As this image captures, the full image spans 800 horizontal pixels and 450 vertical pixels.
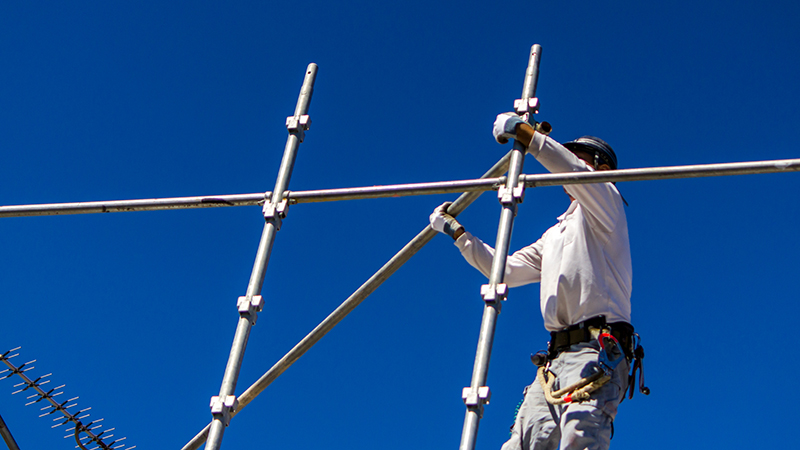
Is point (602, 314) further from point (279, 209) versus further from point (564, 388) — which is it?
point (279, 209)

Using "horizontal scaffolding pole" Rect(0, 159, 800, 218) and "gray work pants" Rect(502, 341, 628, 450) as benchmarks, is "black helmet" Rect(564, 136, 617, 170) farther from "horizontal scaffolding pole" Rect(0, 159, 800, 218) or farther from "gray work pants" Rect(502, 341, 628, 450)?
"gray work pants" Rect(502, 341, 628, 450)

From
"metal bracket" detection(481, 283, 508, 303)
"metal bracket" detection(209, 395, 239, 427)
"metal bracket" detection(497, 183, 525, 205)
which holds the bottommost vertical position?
"metal bracket" detection(209, 395, 239, 427)

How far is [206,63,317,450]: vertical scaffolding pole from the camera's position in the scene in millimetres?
5906

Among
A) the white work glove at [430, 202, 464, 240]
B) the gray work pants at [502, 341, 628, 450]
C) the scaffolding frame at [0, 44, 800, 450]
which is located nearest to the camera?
the scaffolding frame at [0, 44, 800, 450]

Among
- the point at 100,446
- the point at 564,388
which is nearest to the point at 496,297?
the point at 564,388

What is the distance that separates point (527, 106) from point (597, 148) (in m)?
1.00

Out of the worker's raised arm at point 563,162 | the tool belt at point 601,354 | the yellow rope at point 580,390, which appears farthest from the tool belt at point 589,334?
the worker's raised arm at point 563,162

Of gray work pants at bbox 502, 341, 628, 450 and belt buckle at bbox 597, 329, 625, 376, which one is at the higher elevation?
belt buckle at bbox 597, 329, 625, 376

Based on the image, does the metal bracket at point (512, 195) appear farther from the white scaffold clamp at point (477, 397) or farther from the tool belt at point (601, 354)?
the white scaffold clamp at point (477, 397)

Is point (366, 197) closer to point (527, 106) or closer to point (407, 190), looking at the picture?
point (407, 190)

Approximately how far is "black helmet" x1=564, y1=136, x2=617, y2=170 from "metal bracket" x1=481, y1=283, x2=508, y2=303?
94.2 inches

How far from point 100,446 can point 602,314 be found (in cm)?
593

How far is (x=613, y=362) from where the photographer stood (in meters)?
6.33

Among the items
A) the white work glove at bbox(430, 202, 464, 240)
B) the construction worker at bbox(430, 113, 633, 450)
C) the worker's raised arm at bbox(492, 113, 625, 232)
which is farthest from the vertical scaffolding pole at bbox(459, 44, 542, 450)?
the white work glove at bbox(430, 202, 464, 240)
